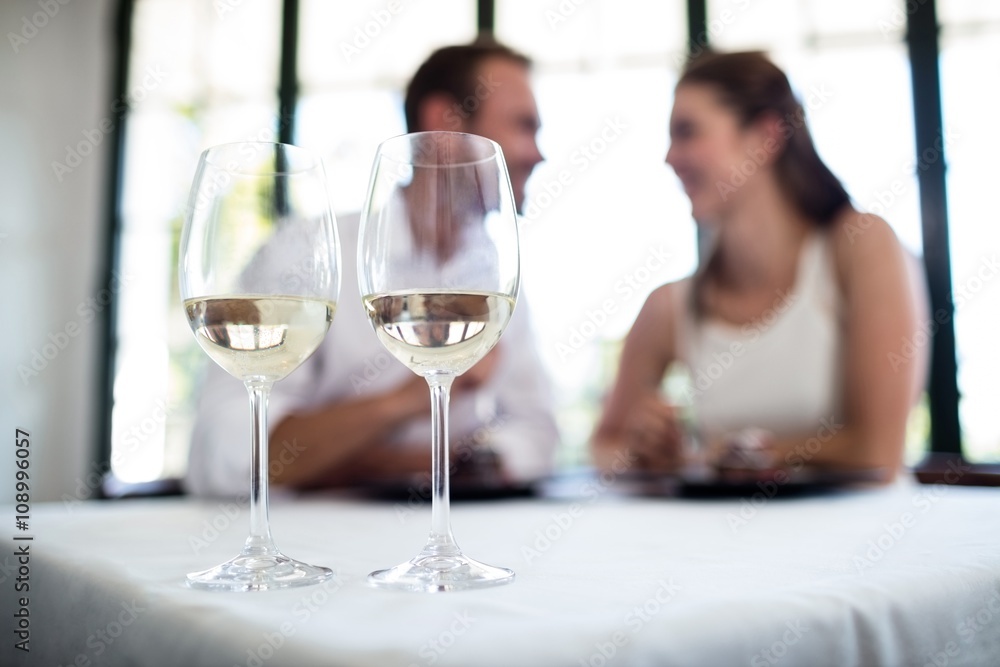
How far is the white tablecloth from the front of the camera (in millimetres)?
347

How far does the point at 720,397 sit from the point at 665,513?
128 cm

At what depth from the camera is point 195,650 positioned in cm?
38

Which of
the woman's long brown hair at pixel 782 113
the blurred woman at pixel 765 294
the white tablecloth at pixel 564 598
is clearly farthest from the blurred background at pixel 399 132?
the white tablecloth at pixel 564 598

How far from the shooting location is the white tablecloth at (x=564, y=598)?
13.6 inches

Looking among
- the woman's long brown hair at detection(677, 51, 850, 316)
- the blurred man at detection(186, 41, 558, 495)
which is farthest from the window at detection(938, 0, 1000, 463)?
the blurred man at detection(186, 41, 558, 495)

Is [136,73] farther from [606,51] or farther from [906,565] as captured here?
[906,565]

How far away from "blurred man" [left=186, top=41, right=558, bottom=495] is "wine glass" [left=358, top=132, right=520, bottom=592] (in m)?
0.68

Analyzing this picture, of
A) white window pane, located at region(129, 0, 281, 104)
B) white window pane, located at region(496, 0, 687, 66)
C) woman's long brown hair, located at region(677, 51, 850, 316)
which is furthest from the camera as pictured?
white window pane, located at region(129, 0, 281, 104)

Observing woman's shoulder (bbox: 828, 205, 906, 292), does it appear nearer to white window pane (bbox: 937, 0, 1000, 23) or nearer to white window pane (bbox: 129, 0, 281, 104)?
white window pane (bbox: 937, 0, 1000, 23)

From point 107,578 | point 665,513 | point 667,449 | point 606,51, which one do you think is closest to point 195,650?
point 107,578

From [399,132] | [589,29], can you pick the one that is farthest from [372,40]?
[589,29]

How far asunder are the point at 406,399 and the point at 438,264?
898 millimetres

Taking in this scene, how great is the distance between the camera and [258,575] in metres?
0.48

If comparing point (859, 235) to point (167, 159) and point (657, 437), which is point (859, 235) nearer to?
point (657, 437)
